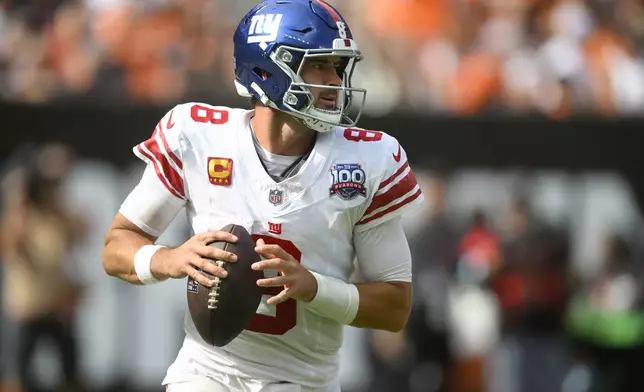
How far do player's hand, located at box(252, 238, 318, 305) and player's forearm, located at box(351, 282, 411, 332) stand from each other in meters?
0.31

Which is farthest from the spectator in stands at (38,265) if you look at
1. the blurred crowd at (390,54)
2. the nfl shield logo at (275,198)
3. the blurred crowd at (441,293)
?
the nfl shield logo at (275,198)

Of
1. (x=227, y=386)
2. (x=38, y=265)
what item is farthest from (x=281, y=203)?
(x=38, y=265)

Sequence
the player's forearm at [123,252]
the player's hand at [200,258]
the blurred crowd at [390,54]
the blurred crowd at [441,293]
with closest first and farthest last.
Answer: the player's hand at [200,258], the player's forearm at [123,252], the blurred crowd at [441,293], the blurred crowd at [390,54]

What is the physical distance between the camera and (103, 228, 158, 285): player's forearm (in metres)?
3.93

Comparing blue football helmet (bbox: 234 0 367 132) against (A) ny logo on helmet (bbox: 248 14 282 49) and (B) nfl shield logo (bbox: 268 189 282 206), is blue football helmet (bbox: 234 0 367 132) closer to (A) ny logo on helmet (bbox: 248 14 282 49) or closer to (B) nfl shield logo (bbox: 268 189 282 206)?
(A) ny logo on helmet (bbox: 248 14 282 49)

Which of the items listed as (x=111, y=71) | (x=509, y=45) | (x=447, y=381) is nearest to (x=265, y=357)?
(x=447, y=381)

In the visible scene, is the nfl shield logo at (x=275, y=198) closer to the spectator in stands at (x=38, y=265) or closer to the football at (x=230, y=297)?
the football at (x=230, y=297)

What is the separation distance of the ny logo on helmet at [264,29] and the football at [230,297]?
2.11 feet

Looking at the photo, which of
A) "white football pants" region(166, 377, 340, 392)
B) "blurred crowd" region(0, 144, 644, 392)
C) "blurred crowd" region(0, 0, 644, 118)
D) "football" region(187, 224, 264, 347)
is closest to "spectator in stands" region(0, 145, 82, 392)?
"blurred crowd" region(0, 144, 644, 392)

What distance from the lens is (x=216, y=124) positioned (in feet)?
13.2

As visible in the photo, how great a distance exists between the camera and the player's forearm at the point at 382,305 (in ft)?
12.9

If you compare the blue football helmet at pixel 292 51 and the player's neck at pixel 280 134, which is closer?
the blue football helmet at pixel 292 51

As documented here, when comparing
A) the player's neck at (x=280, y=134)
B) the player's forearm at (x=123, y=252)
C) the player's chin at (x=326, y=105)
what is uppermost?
the player's chin at (x=326, y=105)

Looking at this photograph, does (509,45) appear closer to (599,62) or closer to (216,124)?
(599,62)
